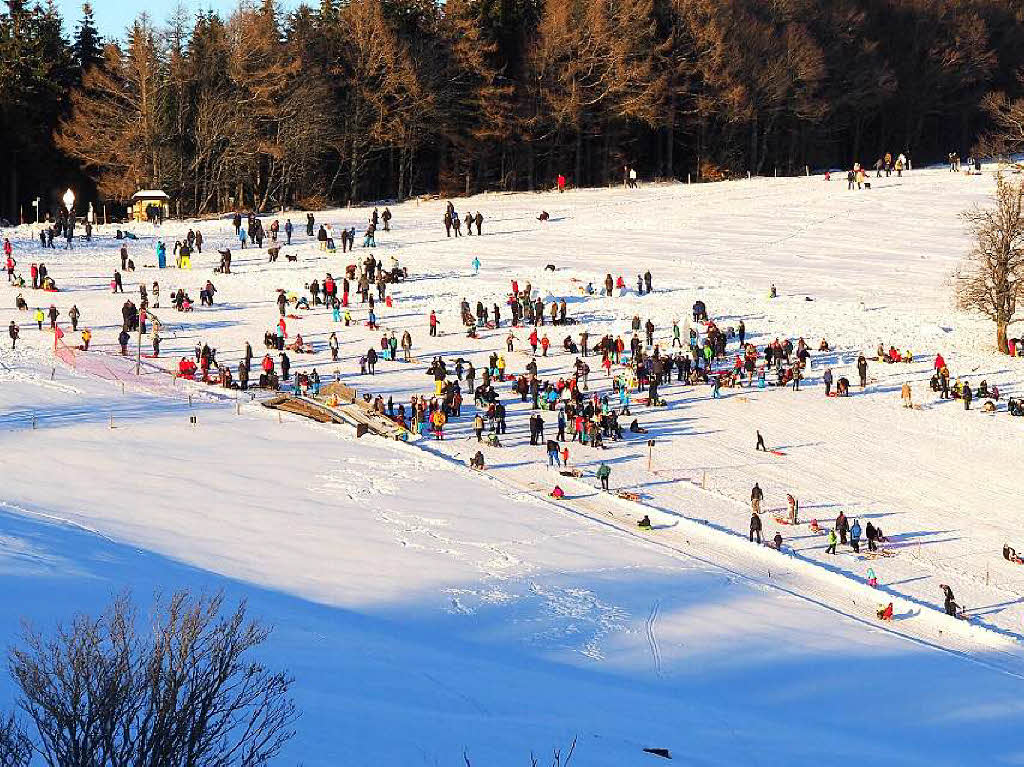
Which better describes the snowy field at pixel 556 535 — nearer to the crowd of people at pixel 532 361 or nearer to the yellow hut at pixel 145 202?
the crowd of people at pixel 532 361

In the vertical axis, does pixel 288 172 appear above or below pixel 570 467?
above

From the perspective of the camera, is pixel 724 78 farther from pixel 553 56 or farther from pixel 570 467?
pixel 570 467

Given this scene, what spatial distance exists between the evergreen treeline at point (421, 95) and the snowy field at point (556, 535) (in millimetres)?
19701

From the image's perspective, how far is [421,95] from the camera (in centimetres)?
7331

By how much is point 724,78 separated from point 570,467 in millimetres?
52157

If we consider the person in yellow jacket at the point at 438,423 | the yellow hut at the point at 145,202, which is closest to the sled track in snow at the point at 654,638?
the person in yellow jacket at the point at 438,423

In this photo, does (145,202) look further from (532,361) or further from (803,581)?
(803,581)

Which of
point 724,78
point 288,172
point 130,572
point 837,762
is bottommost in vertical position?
point 837,762

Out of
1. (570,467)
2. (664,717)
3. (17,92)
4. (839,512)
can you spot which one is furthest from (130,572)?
(17,92)

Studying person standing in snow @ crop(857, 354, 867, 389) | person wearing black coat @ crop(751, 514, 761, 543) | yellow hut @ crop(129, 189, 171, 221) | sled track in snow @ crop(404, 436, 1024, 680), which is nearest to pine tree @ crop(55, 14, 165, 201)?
yellow hut @ crop(129, 189, 171, 221)

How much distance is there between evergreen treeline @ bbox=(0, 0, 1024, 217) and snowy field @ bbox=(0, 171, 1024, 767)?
64.6ft

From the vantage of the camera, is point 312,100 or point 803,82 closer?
point 312,100

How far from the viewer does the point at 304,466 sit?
3109 cm

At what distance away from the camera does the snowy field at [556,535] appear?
1867 centimetres
